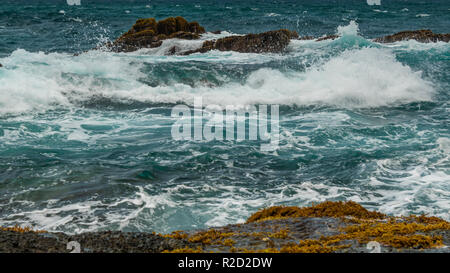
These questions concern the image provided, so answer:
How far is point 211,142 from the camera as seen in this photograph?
535 inches

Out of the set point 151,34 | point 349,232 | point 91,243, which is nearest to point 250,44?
point 151,34

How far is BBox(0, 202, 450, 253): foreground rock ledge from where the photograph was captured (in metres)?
5.25

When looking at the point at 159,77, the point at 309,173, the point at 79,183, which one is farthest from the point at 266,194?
the point at 159,77

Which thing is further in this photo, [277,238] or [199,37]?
[199,37]

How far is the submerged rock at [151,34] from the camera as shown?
30.5 m

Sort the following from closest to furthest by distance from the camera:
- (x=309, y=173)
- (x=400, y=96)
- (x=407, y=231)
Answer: (x=407, y=231), (x=309, y=173), (x=400, y=96)

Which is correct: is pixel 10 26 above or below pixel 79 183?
above

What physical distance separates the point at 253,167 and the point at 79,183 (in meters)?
4.02

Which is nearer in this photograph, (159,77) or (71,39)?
(159,77)

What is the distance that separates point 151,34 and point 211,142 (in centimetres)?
1996

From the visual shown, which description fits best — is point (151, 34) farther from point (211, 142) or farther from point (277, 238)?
point (277, 238)

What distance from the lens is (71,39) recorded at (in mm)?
36156

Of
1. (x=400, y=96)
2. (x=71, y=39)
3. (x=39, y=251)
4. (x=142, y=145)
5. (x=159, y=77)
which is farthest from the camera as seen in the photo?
(x=71, y=39)

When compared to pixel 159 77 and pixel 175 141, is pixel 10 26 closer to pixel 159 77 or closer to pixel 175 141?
pixel 159 77
